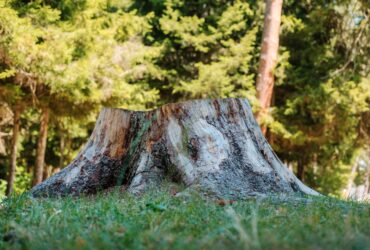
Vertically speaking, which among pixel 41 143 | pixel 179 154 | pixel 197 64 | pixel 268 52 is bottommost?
pixel 41 143

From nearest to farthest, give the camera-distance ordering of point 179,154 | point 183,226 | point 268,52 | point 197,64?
point 183,226 < point 179,154 < point 268,52 < point 197,64

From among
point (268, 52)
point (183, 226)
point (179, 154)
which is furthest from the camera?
point (268, 52)

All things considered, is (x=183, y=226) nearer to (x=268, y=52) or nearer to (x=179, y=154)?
(x=179, y=154)

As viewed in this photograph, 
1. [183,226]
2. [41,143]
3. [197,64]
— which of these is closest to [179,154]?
[183,226]

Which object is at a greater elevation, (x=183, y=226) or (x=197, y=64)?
(x=197, y=64)

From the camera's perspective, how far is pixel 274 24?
12.2 meters

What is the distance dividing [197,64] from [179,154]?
8224 millimetres

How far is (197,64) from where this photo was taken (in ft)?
41.4

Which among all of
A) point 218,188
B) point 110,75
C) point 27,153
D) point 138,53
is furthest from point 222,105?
point 27,153

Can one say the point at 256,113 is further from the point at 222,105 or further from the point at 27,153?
the point at 27,153

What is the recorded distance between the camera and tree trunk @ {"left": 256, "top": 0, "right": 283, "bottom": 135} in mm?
12227

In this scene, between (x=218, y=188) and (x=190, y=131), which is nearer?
(x=218, y=188)

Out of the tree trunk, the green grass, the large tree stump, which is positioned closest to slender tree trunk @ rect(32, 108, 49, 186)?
the tree trunk

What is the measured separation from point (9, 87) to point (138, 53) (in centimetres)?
360
